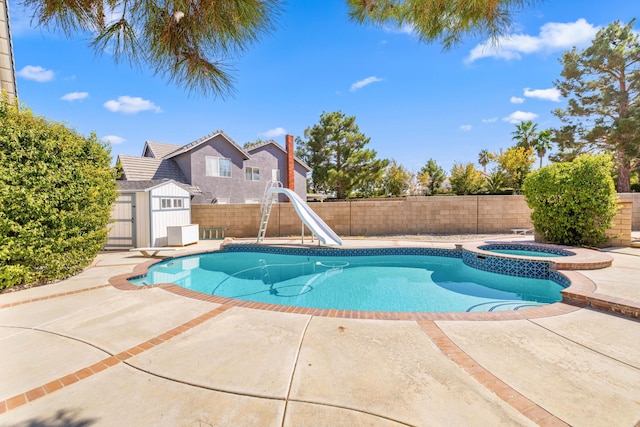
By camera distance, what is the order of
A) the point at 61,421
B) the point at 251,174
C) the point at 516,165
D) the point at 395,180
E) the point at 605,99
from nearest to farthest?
the point at 61,421
the point at 605,99
the point at 251,174
the point at 516,165
the point at 395,180

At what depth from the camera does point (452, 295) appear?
22.2ft

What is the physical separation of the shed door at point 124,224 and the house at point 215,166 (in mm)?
5850

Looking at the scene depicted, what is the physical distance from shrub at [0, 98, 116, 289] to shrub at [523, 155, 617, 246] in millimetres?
13799

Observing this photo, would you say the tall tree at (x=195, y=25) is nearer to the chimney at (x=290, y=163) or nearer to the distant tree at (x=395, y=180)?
the chimney at (x=290, y=163)

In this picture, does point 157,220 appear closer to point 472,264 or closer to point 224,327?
point 224,327

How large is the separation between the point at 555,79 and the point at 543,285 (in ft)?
88.9

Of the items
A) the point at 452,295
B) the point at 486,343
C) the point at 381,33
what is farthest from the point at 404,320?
the point at 381,33

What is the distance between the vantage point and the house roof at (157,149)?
65.9 feet

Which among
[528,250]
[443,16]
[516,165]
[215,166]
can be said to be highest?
[516,165]

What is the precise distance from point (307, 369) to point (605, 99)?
3206 cm

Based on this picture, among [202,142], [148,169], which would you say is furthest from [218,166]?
[148,169]

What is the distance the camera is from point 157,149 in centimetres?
2058

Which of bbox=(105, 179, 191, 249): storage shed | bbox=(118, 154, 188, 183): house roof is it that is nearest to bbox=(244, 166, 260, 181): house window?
bbox=(118, 154, 188, 183): house roof

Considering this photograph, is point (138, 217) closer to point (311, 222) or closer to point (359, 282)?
point (311, 222)
